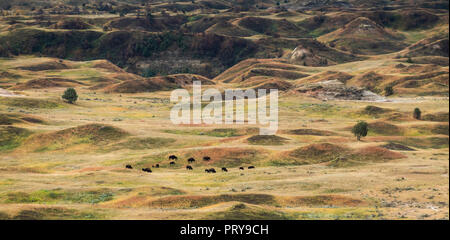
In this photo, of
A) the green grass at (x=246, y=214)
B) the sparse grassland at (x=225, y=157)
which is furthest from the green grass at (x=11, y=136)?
the green grass at (x=246, y=214)

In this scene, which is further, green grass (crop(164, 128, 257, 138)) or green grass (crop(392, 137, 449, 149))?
green grass (crop(164, 128, 257, 138))

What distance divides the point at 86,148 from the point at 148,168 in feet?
60.9

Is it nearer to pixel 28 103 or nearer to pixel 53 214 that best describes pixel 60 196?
pixel 53 214

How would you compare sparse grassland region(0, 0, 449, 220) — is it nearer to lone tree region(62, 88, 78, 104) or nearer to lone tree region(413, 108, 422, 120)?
lone tree region(413, 108, 422, 120)

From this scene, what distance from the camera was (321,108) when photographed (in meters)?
118

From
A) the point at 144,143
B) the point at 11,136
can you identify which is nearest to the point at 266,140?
the point at 144,143

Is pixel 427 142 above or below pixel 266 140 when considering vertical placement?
below

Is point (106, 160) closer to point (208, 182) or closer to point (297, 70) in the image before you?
point (208, 182)

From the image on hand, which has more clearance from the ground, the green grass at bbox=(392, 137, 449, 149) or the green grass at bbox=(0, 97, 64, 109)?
the green grass at bbox=(0, 97, 64, 109)

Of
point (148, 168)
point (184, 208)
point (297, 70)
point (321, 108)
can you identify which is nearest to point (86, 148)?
point (148, 168)

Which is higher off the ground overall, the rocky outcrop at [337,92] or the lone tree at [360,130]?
the rocky outcrop at [337,92]

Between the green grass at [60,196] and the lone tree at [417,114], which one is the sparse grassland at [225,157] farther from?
the lone tree at [417,114]

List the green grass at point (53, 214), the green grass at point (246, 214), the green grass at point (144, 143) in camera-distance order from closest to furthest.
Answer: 1. the green grass at point (246, 214)
2. the green grass at point (53, 214)
3. the green grass at point (144, 143)

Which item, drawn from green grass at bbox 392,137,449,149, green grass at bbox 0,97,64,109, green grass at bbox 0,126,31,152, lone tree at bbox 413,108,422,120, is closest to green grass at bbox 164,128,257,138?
green grass at bbox 0,126,31,152
